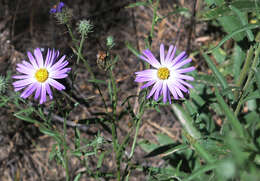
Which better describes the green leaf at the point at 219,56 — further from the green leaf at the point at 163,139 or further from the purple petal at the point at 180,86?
the purple petal at the point at 180,86

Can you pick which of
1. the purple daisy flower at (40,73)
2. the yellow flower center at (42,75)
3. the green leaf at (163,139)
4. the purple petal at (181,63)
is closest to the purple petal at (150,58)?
the purple petal at (181,63)

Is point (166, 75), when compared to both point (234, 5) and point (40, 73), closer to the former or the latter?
point (234, 5)

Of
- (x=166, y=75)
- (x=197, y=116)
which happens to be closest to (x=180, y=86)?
(x=166, y=75)

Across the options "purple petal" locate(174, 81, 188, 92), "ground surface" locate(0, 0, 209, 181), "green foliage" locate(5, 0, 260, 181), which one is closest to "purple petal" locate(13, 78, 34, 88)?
"green foliage" locate(5, 0, 260, 181)

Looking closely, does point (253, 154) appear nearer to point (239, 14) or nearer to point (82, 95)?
point (239, 14)

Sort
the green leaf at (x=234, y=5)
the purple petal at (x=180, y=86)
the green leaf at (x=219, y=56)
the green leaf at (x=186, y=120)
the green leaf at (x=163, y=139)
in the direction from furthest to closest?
the green leaf at (x=219, y=56), the green leaf at (x=163, y=139), the green leaf at (x=186, y=120), the green leaf at (x=234, y=5), the purple petal at (x=180, y=86)

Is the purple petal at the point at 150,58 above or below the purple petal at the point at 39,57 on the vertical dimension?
below
